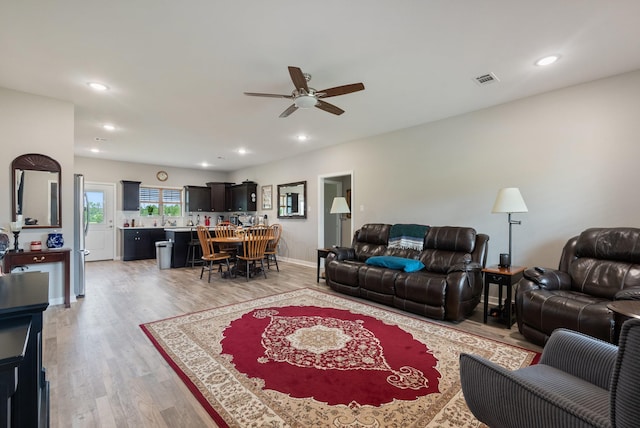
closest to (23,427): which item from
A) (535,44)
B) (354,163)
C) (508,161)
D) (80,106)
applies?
(535,44)

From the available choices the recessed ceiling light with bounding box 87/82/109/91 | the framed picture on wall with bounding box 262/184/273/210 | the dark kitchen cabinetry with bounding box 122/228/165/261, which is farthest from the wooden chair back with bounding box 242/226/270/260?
the dark kitchen cabinetry with bounding box 122/228/165/261

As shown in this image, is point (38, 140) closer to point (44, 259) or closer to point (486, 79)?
point (44, 259)

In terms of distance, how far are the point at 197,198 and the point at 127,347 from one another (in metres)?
6.93

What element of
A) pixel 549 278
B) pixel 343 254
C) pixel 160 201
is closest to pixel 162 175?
pixel 160 201

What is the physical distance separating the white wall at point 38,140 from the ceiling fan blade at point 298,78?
3.34 meters

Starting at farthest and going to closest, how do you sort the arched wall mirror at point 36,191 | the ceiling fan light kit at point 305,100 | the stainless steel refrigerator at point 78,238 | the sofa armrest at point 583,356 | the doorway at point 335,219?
the doorway at point 335,219, the stainless steel refrigerator at point 78,238, the arched wall mirror at point 36,191, the ceiling fan light kit at point 305,100, the sofa armrest at point 583,356

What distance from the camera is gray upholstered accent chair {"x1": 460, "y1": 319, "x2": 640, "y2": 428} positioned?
0.72 meters

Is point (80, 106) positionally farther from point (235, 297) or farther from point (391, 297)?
point (391, 297)

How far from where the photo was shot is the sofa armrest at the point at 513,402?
36.9 inches

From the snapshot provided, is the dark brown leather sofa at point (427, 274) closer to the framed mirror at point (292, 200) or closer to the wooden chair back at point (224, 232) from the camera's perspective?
the wooden chair back at point (224, 232)

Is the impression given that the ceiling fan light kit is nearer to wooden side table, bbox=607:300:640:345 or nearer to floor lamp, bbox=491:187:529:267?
floor lamp, bbox=491:187:529:267

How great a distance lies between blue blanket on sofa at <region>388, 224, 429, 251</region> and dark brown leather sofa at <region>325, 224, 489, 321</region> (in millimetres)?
65

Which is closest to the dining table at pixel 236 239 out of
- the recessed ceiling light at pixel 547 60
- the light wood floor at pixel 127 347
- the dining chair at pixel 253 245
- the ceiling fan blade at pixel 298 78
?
the dining chair at pixel 253 245

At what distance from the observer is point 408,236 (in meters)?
4.29
